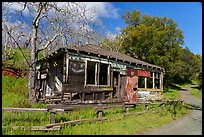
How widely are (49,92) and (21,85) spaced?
187 inches

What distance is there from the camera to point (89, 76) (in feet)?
70.3

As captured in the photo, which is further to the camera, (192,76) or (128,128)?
(192,76)

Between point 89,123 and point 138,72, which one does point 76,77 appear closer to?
point 89,123

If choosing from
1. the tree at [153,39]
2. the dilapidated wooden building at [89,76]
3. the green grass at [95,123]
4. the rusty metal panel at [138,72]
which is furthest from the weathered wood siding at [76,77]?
the tree at [153,39]

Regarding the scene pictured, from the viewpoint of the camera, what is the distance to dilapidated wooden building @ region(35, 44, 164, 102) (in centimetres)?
1547

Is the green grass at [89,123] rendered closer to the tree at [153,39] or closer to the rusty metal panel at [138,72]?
the rusty metal panel at [138,72]

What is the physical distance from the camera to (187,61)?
54.4 metres

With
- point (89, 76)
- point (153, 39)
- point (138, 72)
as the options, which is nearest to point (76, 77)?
point (89, 76)

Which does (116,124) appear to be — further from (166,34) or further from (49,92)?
(166,34)

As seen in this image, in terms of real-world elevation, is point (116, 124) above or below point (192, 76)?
below

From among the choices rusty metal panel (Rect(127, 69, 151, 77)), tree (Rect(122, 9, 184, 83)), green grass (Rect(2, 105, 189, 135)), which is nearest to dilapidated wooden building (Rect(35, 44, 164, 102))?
rusty metal panel (Rect(127, 69, 151, 77))

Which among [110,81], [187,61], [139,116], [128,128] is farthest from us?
[187,61]

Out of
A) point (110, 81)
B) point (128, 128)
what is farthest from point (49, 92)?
point (128, 128)

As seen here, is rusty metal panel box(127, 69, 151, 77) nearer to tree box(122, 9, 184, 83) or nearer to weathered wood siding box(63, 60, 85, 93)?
weathered wood siding box(63, 60, 85, 93)
